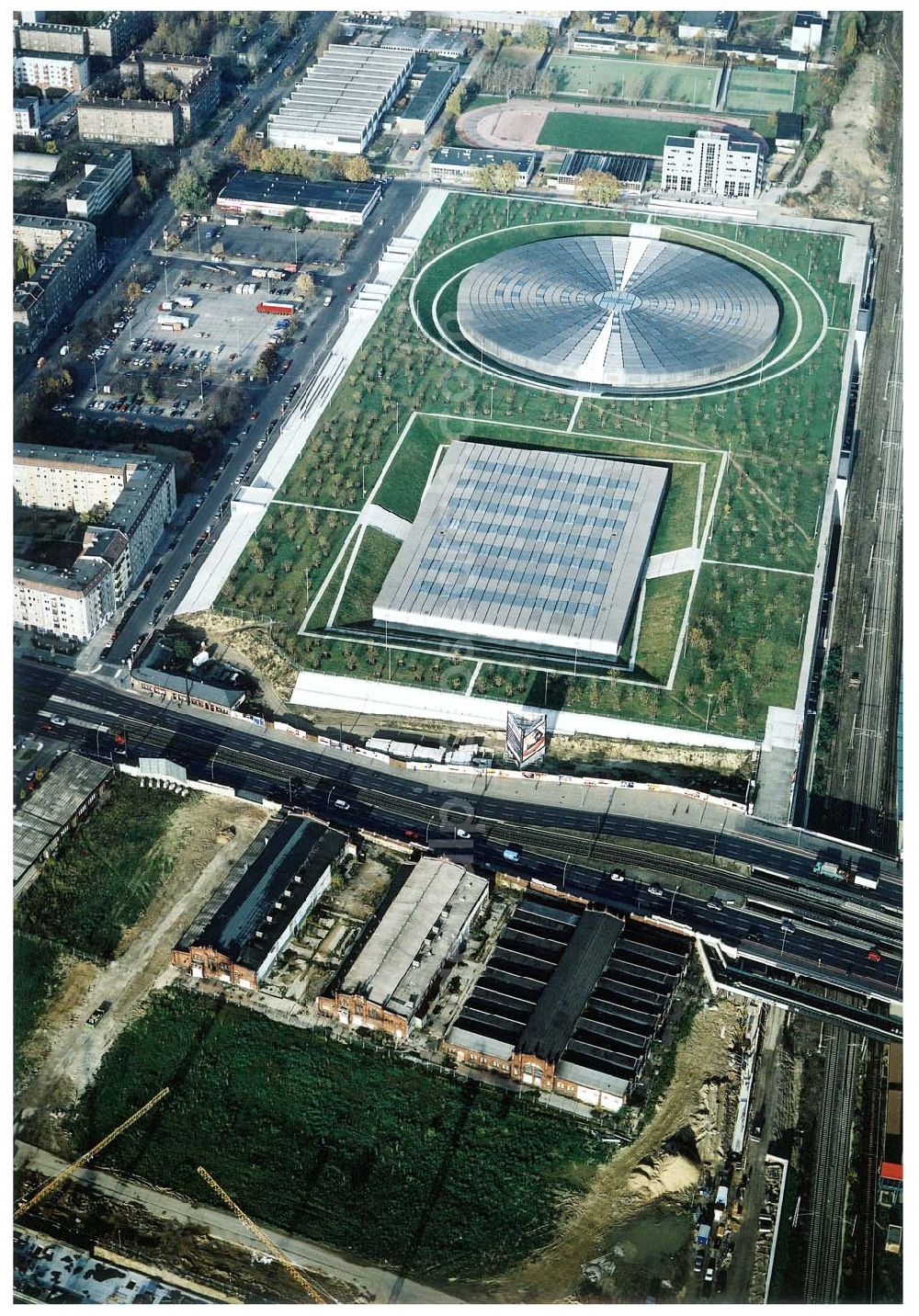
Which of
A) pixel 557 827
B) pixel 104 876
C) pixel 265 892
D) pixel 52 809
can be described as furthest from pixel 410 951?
pixel 52 809

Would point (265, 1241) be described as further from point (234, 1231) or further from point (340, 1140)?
point (340, 1140)

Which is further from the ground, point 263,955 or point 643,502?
point 643,502

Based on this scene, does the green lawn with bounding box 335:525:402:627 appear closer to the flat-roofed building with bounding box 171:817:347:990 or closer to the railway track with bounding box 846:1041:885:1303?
the flat-roofed building with bounding box 171:817:347:990

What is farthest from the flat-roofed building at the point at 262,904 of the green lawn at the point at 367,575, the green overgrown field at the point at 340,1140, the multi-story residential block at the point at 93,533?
the multi-story residential block at the point at 93,533


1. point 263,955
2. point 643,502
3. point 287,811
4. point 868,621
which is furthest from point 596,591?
point 263,955

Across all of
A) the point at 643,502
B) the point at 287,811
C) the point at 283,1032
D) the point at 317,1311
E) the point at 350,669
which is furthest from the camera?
the point at 643,502

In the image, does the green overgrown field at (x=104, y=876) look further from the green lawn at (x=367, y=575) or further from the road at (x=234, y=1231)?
the green lawn at (x=367, y=575)

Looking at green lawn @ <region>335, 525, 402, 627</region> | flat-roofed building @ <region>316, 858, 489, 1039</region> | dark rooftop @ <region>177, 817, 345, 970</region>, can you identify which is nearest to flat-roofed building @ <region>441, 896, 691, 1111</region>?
flat-roofed building @ <region>316, 858, 489, 1039</region>

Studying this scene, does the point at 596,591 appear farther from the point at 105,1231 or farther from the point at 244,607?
the point at 105,1231
